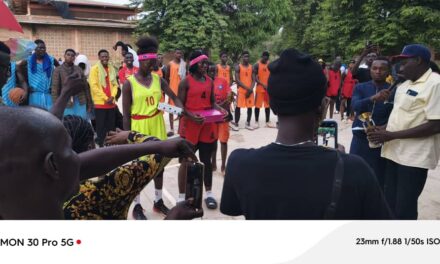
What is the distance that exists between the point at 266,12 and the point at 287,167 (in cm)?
2317

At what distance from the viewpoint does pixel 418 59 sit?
9.08 ft

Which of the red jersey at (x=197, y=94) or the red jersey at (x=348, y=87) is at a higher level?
the red jersey at (x=197, y=94)

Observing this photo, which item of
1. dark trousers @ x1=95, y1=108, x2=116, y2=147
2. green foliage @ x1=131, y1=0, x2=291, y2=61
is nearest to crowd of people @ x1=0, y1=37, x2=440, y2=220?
dark trousers @ x1=95, y1=108, x2=116, y2=147

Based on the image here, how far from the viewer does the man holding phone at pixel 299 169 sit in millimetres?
1298

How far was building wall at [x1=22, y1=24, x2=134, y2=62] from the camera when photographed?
22.3 meters

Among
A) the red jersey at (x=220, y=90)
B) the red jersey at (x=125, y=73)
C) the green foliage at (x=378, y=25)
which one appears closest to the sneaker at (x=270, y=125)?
the red jersey at (x=220, y=90)

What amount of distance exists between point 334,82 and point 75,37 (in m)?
17.9

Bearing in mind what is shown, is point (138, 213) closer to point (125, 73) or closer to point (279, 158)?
point (279, 158)

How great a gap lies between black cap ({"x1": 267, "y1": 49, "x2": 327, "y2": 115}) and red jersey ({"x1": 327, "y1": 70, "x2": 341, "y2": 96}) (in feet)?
27.4

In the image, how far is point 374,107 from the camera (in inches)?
127

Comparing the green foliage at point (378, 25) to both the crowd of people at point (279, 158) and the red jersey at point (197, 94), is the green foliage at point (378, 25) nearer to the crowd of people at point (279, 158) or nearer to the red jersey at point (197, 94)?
the red jersey at point (197, 94)

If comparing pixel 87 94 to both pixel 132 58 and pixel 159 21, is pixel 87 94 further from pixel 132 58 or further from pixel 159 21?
pixel 159 21

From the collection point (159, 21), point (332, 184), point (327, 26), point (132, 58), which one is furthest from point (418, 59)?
point (159, 21)

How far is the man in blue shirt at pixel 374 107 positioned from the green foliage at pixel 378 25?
48.7ft
